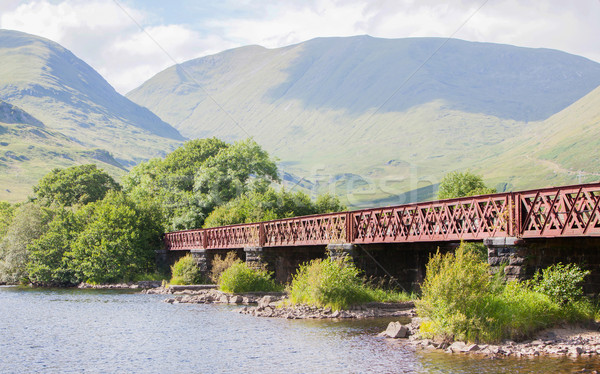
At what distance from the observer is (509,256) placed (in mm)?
24156

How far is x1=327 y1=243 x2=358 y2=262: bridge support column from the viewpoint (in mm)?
34031

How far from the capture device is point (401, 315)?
30922 millimetres

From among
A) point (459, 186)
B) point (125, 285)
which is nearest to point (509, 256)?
point (459, 186)

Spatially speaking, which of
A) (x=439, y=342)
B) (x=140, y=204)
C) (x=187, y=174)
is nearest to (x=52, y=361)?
(x=439, y=342)

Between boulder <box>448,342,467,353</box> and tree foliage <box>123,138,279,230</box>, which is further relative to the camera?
tree foliage <box>123,138,279,230</box>

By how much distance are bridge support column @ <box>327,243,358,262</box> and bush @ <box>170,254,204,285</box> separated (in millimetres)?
21024

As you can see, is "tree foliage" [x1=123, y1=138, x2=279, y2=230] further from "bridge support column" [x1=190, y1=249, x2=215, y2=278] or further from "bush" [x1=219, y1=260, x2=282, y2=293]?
"bush" [x1=219, y1=260, x2=282, y2=293]

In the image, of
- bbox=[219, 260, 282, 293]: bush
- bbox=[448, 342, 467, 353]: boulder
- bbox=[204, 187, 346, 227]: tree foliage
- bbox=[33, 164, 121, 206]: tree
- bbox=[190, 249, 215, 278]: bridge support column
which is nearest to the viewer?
bbox=[448, 342, 467, 353]: boulder

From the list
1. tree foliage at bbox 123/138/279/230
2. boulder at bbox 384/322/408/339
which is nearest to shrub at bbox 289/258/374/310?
boulder at bbox 384/322/408/339

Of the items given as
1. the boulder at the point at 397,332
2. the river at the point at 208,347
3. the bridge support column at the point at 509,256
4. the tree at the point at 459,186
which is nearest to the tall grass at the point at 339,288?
the river at the point at 208,347

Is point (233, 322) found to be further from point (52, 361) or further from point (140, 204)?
point (140, 204)

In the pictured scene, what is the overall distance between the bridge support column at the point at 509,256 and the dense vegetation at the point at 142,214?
108ft

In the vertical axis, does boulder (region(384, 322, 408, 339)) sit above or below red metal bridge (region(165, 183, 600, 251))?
below

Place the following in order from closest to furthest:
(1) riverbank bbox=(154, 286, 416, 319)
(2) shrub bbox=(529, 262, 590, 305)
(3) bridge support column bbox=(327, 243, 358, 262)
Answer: (2) shrub bbox=(529, 262, 590, 305)
(1) riverbank bbox=(154, 286, 416, 319)
(3) bridge support column bbox=(327, 243, 358, 262)
